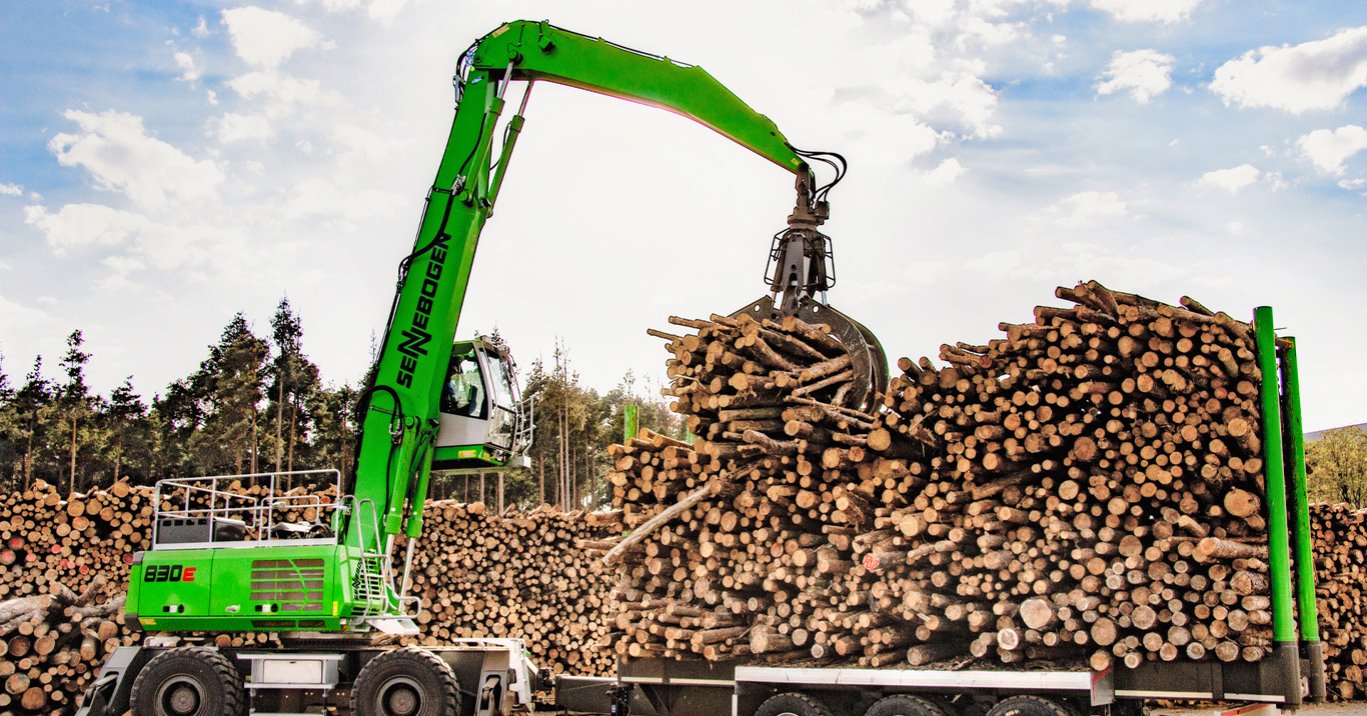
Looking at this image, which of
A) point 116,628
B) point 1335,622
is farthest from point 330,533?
point 1335,622

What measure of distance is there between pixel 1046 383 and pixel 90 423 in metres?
42.9

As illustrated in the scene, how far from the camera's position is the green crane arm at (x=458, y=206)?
11.5 m

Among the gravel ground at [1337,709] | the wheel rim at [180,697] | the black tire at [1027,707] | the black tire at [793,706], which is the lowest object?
the gravel ground at [1337,709]

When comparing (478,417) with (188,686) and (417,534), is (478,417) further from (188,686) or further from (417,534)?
(188,686)

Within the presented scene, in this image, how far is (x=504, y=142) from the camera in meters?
12.4

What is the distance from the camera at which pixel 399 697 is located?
1038 cm

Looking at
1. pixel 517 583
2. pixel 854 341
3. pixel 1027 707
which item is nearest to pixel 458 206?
pixel 854 341

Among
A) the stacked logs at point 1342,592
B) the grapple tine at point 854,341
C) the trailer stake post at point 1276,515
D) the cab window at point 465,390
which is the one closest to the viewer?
the trailer stake post at point 1276,515

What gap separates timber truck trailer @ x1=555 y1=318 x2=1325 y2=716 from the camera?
7.38 m

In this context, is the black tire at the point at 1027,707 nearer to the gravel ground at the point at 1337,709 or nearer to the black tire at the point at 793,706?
the black tire at the point at 793,706

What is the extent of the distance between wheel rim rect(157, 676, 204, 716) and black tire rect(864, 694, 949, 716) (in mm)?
6252

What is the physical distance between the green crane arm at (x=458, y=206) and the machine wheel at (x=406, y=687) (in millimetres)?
1278

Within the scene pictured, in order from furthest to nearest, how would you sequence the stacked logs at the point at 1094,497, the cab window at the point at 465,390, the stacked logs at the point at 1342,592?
the stacked logs at the point at 1342,592
the cab window at the point at 465,390
the stacked logs at the point at 1094,497

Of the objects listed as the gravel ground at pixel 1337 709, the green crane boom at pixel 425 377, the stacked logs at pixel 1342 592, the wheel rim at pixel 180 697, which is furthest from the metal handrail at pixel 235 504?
the stacked logs at pixel 1342 592
